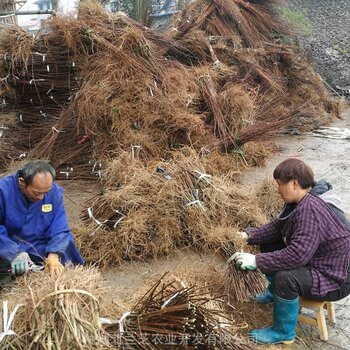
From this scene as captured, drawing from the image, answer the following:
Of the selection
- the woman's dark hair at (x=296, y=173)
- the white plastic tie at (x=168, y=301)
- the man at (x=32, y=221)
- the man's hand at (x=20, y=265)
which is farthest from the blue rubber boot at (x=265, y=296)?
the man's hand at (x=20, y=265)

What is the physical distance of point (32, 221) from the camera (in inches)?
124

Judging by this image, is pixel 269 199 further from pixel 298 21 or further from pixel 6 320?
pixel 298 21

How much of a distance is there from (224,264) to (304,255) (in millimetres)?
1402

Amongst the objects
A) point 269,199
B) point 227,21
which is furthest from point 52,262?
point 227,21

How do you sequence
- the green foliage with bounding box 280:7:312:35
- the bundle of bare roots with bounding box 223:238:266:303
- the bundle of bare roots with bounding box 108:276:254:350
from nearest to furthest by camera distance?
the bundle of bare roots with bounding box 108:276:254:350 → the bundle of bare roots with bounding box 223:238:266:303 → the green foliage with bounding box 280:7:312:35

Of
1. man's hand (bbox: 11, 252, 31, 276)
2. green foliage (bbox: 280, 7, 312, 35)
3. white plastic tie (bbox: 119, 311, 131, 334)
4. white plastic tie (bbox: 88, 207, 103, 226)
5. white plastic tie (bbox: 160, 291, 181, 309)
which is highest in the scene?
green foliage (bbox: 280, 7, 312, 35)

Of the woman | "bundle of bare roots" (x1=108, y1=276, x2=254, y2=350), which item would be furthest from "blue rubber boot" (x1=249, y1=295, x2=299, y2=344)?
"bundle of bare roots" (x1=108, y1=276, x2=254, y2=350)

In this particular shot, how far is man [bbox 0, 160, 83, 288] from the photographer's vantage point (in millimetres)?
2969

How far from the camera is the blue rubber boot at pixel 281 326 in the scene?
2869mm

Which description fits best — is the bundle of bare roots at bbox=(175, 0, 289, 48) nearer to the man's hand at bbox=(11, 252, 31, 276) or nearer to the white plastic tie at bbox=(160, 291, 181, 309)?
the man's hand at bbox=(11, 252, 31, 276)

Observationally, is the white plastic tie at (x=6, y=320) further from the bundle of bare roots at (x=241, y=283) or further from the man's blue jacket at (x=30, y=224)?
the bundle of bare roots at (x=241, y=283)

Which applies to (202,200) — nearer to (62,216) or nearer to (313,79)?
(62,216)

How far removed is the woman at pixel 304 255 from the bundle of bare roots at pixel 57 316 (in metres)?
1.17

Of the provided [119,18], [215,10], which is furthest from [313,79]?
[119,18]
